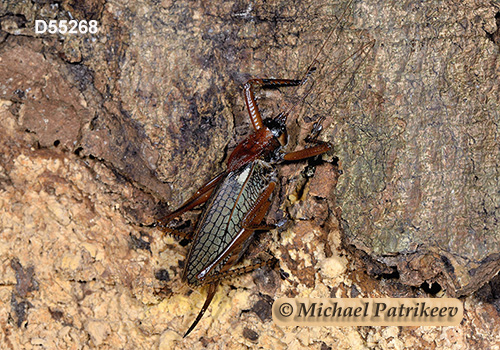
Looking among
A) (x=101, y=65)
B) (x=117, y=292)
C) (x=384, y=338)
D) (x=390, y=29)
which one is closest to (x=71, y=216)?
(x=117, y=292)

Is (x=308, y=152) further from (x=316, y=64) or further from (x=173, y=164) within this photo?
(x=173, y=164)

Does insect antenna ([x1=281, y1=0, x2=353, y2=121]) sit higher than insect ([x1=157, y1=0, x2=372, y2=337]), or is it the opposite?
insect antenna ([x1=281, y1=0, x2=353, y2=121])

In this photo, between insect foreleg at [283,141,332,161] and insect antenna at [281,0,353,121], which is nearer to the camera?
insect foreleg at [283,141,332,161]

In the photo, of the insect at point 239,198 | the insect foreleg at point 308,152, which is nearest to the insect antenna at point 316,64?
the insect at point 239,198

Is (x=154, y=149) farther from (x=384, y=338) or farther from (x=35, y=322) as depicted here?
(x=384, y=338)

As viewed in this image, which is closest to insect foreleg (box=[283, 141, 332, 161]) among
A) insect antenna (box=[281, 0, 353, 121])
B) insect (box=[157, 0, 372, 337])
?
insect (box=[157, 0, 372, 337])

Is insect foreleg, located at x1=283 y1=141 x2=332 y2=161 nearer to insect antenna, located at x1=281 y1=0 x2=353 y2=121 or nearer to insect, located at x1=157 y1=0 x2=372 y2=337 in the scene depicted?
insect, located at x1=157 y1=0 x2=372 y2=337
